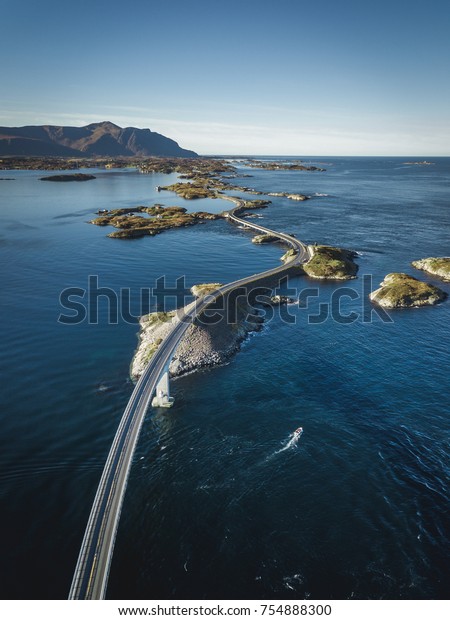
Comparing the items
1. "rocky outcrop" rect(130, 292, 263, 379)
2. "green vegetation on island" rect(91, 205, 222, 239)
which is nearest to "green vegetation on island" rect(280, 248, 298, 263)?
"rocky outcrop" rect(130, 292, 263, 379)

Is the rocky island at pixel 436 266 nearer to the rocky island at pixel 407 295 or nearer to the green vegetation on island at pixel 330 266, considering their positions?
the rocky island at pixel 407 295

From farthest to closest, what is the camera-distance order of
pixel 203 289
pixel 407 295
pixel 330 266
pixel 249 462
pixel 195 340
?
pixel 330 266 → pixel 203 289 → pixel 407 295 → pixel 195 340 → pixel 249 462

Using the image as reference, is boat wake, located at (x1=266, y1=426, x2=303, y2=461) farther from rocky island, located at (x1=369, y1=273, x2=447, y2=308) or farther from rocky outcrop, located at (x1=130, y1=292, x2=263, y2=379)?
rocky island, located at (x1=369, y1=273, x2=447, y2=308)

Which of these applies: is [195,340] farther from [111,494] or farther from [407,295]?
[407,295]

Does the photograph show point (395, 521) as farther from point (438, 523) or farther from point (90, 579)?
point (90, 579)

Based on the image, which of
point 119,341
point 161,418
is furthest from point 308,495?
point 119,341

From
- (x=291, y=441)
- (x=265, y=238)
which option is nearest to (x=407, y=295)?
(x=291, y=441)

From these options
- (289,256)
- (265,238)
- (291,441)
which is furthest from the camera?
(265,238)
